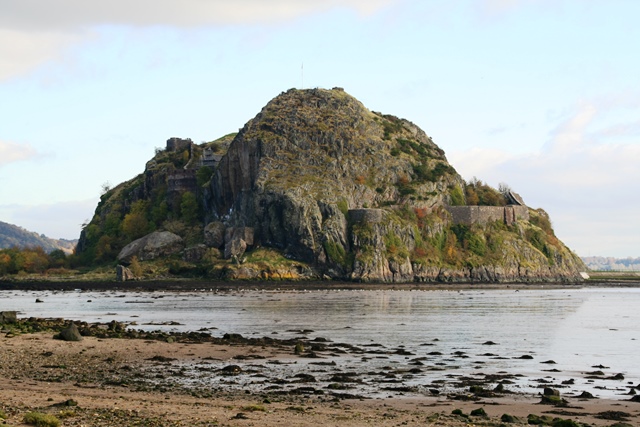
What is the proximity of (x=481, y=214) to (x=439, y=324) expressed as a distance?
10047 cm

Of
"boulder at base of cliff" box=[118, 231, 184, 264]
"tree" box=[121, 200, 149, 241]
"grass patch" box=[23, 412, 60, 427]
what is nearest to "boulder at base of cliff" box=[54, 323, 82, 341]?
"grass patch" box=[23, 412, 60, 427]

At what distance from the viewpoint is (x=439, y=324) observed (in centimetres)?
6819

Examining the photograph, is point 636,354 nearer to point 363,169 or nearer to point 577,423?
point 577,423

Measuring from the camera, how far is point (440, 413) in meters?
27.8

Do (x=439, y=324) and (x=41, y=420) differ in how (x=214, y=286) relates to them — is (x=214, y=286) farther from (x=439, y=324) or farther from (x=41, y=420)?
(x=41, y=420)

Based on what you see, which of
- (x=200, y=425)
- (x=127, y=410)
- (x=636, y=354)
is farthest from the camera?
(x=636, y=354)

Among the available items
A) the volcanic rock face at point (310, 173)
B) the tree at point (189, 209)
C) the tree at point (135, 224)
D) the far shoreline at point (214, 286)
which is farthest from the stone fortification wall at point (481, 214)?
the tree at point (135, 224)

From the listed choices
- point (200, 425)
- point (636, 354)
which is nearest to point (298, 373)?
point (200, 425)

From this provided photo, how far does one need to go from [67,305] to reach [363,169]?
79251mm

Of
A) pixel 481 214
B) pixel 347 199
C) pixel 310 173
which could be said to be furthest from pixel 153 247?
pixel 481 214

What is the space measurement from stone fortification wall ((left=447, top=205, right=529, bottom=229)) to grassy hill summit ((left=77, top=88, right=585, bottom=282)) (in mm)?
225

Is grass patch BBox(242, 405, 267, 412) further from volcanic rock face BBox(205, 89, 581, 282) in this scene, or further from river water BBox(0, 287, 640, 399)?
volcanic rock face BBox(205, 89, 581, 282)

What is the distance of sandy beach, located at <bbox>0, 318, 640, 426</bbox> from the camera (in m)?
25.5

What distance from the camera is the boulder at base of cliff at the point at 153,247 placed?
156 metres
